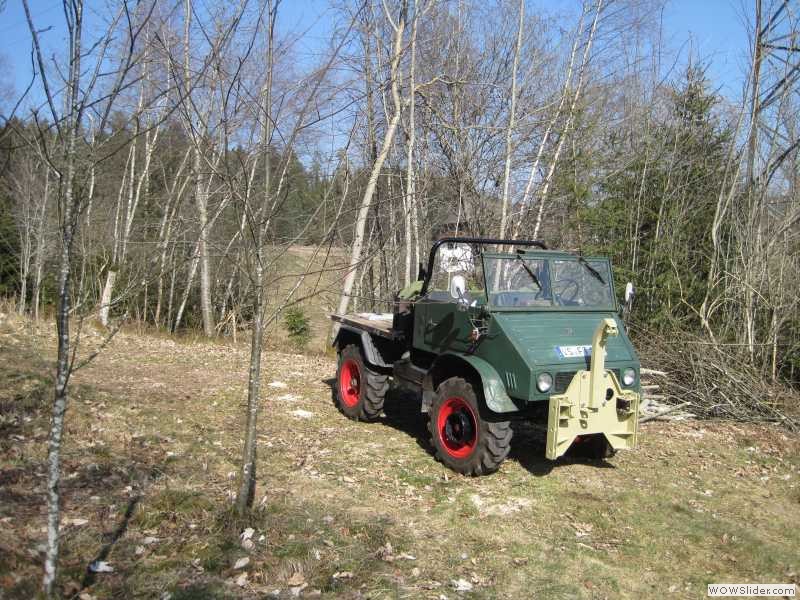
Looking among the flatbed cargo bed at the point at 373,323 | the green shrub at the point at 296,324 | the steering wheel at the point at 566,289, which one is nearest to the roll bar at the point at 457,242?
the steering wheel at the point at 566,289

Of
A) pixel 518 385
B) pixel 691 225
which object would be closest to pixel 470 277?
pixel 518 385

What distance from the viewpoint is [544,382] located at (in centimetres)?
509

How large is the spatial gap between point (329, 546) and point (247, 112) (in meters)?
2.78

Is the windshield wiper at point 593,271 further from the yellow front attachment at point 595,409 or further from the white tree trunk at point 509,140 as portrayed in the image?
the white tree trunk at point 509,140

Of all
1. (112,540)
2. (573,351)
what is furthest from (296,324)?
(112,540)

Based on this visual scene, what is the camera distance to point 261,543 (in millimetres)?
4004

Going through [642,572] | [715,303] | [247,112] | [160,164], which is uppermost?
[160,164]

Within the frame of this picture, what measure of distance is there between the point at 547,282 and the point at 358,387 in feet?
8.76

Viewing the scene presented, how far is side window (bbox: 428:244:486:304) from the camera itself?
20.2 ft

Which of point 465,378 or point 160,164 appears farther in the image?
point 160,164

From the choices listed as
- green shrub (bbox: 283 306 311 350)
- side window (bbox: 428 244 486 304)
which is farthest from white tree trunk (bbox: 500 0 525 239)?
green shrub (bbox: 283 306 311 350)

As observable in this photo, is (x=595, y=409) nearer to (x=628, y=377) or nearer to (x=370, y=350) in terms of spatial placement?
(x=628, y=377)

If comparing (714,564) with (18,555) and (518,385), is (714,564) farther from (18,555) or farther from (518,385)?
(18,555)

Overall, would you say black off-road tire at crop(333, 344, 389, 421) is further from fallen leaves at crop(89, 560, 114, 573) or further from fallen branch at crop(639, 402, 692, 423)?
fallen leaves at crop(89, 560, 114, 573)
